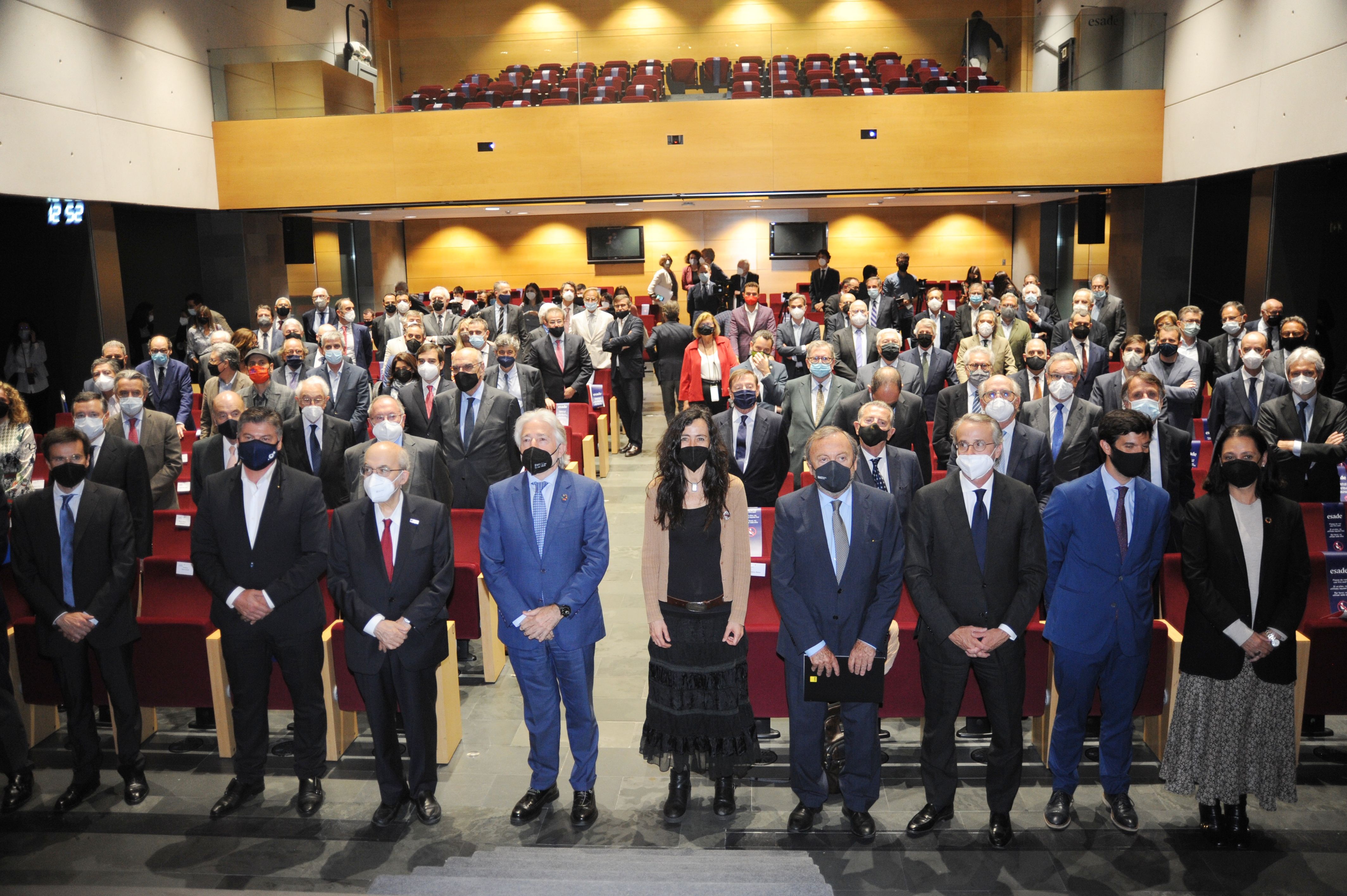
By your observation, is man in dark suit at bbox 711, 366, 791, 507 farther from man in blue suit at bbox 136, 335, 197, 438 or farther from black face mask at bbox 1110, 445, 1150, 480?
man in blue suit at bbox 136, 335, 197, 438

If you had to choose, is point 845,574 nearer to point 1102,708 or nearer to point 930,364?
point 1102,708

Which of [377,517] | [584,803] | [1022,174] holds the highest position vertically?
[1022,174]

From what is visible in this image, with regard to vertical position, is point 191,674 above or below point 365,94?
below

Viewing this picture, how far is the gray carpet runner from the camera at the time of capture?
269 centimetres

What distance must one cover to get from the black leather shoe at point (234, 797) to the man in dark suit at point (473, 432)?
2341 mm

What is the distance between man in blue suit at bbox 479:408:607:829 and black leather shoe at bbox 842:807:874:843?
1.07 m

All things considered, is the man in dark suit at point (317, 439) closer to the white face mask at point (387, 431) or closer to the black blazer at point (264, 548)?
the white face mask at point (387, 431)

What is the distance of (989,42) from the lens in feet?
44.3

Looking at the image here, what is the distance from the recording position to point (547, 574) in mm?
3865

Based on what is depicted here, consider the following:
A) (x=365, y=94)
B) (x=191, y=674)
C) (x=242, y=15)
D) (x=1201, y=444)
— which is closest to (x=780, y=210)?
(x=365, y=94)

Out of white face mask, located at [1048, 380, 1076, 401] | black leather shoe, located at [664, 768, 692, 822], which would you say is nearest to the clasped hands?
black leather shoe, located at [664, 768, 692, 822]

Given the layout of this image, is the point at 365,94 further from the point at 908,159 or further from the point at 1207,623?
the point at 1207,623

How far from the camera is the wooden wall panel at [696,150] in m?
13.3

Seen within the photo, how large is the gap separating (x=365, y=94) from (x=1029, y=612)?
45.3 feet
